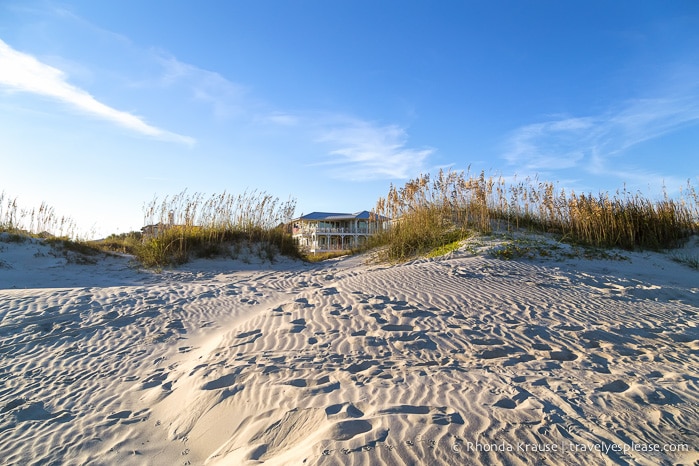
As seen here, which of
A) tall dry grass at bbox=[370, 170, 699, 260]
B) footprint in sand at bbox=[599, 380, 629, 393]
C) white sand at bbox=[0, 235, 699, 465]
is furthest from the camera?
tall dry grass at bbox=[370, 170, 699, 260]

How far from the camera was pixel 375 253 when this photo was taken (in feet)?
35.1

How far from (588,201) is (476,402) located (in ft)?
33.2

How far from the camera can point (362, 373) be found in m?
3.25

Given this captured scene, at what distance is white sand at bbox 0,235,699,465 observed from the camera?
2.25m

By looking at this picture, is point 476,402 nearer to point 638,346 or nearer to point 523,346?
point 523,346

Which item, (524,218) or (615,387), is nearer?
(615,387)

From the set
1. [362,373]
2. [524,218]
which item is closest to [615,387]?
[362,373]

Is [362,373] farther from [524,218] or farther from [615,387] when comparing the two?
[524,218]

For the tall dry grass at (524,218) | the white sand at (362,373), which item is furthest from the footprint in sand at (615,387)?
the tall dry grass at (524,218)

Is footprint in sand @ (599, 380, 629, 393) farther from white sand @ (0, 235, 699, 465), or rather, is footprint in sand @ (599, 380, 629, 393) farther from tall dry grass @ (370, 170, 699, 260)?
tall dry grass @ (370, 170, 699, 260)

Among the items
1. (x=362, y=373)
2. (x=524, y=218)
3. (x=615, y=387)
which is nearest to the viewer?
(x=615, y=387)

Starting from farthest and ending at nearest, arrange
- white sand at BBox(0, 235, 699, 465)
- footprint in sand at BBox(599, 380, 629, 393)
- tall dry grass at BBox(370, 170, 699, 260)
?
tall dry grass at BBox(370, 170, 699, 260), footprint in sand at BBox(599, 380, 629, 393), white sand at BBox(0, 235, 699, 465)

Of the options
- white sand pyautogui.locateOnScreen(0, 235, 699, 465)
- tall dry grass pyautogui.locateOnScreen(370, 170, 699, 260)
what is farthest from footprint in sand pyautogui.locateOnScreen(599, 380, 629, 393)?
tall dry grass pyautogui.locateOnScreen(370, 170, 699, 260)

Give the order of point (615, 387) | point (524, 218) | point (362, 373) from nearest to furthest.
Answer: point (615, 387)
point (362, 373)
point (524, 218)
